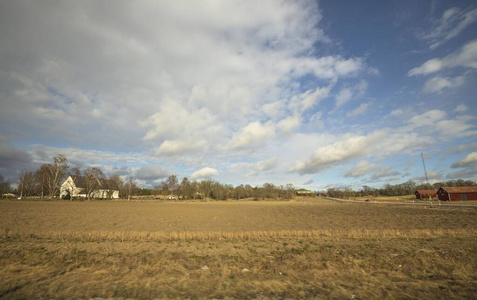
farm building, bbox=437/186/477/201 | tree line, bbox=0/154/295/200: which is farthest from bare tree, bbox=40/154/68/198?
farm building, bbox=437/186/477/201

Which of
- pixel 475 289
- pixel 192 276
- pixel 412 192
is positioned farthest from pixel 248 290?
pixel 412 192

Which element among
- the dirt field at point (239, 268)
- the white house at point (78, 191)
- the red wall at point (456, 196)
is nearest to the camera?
the dirt field at point (239, 268)

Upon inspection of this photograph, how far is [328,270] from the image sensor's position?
353 inches

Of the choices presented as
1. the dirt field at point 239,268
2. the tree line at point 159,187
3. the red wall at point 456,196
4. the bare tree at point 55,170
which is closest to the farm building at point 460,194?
the red wall at point 456,196

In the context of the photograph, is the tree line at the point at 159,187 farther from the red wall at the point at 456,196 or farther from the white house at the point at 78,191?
the red wall at the point at 456,196

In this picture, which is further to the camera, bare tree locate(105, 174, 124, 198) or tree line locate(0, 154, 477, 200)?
bare tree locate(105, 174, 124, 198)

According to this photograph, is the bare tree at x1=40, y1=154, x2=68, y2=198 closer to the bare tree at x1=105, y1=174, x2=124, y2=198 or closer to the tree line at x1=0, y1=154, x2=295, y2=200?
the tree line at x1=0, y1=154, x2=295, y2=200

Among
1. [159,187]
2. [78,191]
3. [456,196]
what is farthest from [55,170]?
[456,196]

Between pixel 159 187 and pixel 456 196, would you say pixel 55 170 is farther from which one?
pixel 456 196

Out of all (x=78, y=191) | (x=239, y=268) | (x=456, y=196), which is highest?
(x=78, y=191)

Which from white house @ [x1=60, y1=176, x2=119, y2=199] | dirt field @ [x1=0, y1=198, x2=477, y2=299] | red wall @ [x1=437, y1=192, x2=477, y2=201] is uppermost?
white house @ [x1=60, y1=176, x2=119, y2=199]

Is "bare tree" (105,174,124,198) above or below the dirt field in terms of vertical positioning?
above

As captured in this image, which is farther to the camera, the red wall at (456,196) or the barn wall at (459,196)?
the red wall at (456,196)

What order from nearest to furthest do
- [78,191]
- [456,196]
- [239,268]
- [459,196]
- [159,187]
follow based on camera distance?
[239,268] → [459,196] → [456,196] → [78,191] → [159,187]
